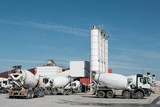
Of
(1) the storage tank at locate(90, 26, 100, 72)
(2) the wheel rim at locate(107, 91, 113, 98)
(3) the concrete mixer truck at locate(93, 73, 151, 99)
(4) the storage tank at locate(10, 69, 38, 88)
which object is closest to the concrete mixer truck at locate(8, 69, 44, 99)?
(4) the storage tank at locate(10, 69, 38, 88)

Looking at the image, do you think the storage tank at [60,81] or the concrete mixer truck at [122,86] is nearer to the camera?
the concrete mixer truck at [122,86]

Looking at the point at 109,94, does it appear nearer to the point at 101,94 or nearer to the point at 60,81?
the point at 101,94

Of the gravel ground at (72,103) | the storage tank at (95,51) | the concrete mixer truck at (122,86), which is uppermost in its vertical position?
the storage tank at (95,51)

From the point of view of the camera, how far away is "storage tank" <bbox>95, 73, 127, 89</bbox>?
130 feet

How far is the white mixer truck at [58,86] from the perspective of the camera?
47.4 metres

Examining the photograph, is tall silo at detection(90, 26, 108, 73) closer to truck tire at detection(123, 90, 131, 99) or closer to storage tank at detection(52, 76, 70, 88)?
storage tank at detection(52, 76, 70, 88)

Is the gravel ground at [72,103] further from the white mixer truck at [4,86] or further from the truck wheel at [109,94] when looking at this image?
the white mixer truck at [4,86]

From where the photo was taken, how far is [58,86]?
4966 cm

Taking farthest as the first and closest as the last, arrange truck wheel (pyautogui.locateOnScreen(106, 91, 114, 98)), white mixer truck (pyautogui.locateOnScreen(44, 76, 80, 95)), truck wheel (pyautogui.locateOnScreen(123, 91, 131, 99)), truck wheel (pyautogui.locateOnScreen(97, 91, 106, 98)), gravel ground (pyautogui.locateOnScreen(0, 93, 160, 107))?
white mixer truck (pyautogui.locateOnScreen(44, 76, 80, 95)) → truck wheel (pyautogui.locateOnScreen(97, 91, 106, 98)) → truck wheel (pyautogui.locateOnScreen(106, 91, 114, 98)) → truck wheel (pyautogui.locateOnScreen(123, 91, 131, 99)) → gravel ground (pyautogui.locateOnScreen(0, 93, 160, 107))

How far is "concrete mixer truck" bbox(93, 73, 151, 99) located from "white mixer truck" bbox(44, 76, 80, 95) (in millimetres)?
9456

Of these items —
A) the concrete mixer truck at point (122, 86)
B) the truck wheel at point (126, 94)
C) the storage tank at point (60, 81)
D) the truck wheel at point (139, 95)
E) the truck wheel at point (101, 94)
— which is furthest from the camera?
the storage tank at point (60, 81)

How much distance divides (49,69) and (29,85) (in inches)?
1382

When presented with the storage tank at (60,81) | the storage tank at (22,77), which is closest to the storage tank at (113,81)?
the storage tank at (22,77)

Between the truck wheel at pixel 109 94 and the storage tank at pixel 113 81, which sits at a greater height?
the storage tank at pixel 113 81
